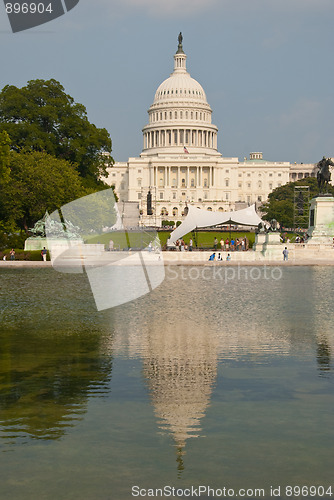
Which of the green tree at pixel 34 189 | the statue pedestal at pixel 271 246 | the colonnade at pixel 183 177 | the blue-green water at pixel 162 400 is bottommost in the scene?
the blue-green water at pixel 162 400

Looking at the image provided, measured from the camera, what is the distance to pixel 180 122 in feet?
547

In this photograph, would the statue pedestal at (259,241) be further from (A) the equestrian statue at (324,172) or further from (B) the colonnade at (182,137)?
(B) the colonnade at (182,137)

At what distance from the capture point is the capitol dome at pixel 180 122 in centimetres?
16725

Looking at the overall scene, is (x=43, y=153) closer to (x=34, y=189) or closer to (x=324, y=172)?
(x=34, y=189)

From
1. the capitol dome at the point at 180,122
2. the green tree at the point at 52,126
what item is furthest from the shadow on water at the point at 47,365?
A: the capitol dome at the point at 180,122

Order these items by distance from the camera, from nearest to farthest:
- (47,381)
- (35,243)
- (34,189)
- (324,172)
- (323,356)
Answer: (47,381) < (323,356) < (35,243) < (34,189) < (324,172)

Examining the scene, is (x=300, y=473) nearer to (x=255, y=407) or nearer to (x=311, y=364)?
(x=255, y=407)

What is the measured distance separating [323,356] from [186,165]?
14956cm

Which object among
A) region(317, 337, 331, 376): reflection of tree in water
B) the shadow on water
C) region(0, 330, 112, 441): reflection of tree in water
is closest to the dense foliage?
the shadow on water

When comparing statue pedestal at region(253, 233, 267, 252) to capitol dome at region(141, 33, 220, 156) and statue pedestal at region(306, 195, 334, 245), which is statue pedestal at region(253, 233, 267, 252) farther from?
capitol dome at region(141, 33, 220, 156)

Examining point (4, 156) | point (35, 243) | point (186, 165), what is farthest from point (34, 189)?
point (186, 165)

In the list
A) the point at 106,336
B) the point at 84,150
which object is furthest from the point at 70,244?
the point at 106,336

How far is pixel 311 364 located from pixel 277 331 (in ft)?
10.8

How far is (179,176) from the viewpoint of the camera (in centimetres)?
16162
